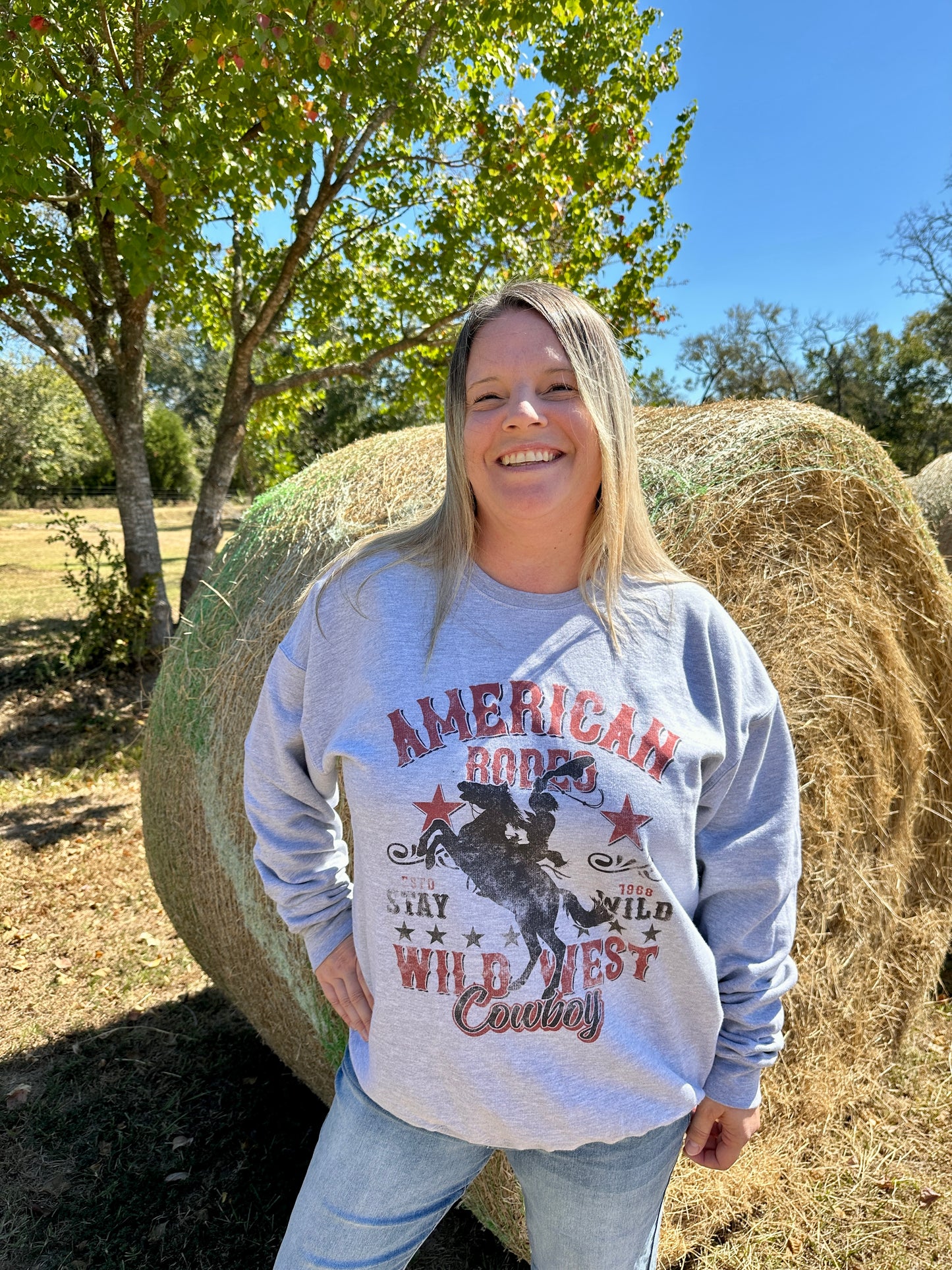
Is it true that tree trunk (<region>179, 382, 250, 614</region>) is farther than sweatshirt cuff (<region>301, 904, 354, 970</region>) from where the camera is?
Yes

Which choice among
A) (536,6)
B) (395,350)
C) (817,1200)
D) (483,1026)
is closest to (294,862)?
(483,1026)

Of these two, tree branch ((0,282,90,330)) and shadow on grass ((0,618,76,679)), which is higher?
tree branch ((0,282,90,330))

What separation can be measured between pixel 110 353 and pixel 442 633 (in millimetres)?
7469

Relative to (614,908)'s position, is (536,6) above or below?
above

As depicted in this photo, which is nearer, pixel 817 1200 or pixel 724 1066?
pixel 724 1066

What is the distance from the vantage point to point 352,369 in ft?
27.1

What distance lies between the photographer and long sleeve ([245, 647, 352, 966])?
1.67m

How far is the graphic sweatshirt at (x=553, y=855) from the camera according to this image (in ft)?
4.66

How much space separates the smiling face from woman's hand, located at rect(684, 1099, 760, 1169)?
1.11m

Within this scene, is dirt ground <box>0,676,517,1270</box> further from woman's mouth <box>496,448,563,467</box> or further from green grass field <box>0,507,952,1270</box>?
woman's mouth <box>496,448,563,467</box>

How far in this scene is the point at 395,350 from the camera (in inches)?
326

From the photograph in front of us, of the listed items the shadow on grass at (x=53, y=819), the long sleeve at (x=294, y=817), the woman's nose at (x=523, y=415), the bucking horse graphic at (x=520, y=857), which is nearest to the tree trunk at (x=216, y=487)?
the shadow on grass at (x=53, y=819)

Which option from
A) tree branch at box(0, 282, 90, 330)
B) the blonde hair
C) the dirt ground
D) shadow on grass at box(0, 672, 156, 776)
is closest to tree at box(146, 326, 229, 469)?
tree branch at box(0, 282, 90, 330)

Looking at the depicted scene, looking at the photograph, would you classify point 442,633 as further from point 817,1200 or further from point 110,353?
point 110,353
